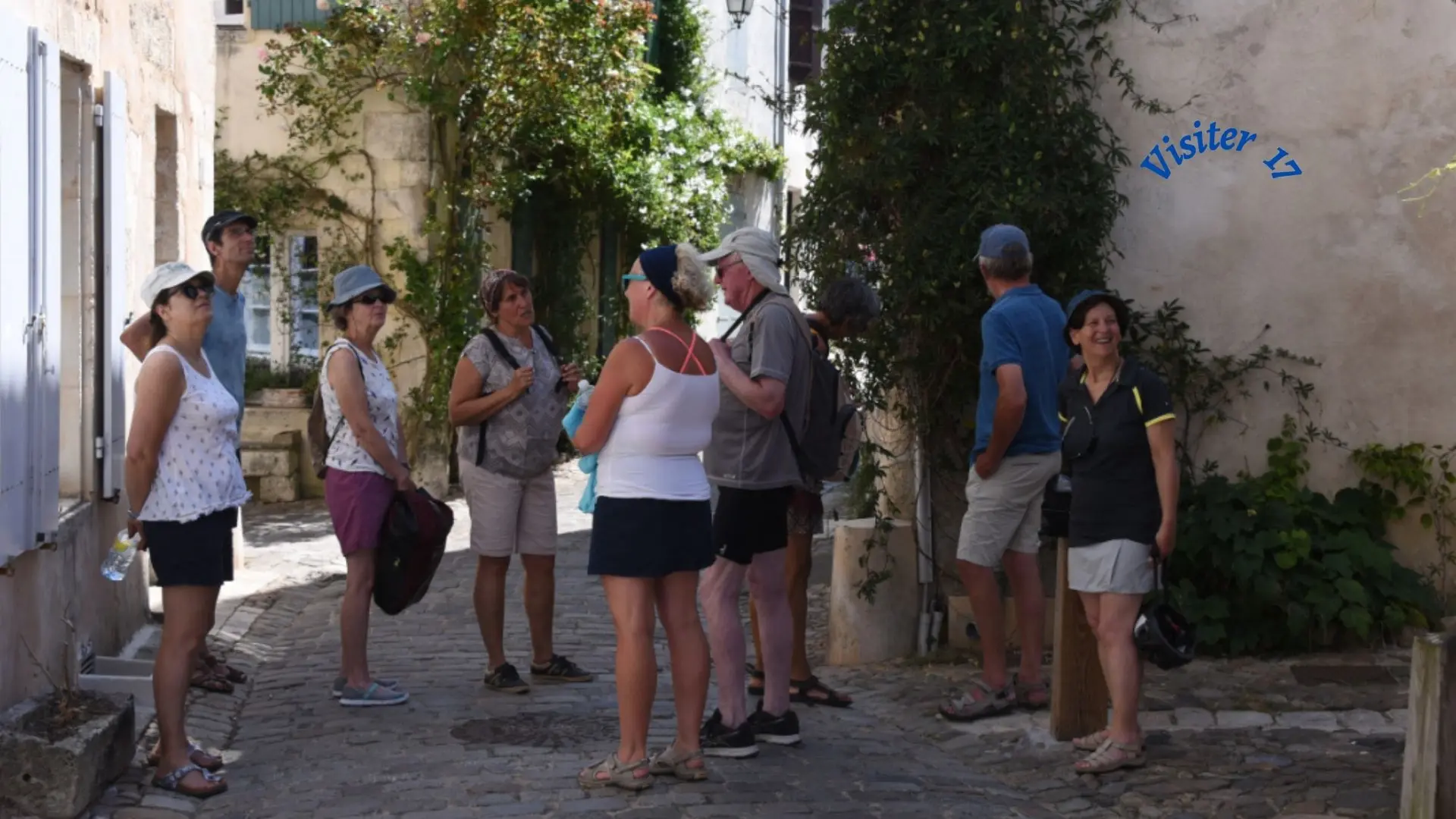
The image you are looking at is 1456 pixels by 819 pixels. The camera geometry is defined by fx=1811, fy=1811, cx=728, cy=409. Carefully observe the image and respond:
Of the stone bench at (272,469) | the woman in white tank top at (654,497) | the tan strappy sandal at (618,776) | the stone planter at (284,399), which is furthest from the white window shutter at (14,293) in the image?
the stone planter at (284,399)

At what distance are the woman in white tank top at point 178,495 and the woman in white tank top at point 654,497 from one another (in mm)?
1203

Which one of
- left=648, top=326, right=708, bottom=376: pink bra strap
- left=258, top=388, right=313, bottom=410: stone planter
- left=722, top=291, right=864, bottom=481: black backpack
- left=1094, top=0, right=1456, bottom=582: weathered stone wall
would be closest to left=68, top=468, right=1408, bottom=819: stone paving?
left=722, top=291, right=864, bottom=481: black backpack

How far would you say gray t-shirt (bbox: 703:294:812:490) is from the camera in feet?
20.5

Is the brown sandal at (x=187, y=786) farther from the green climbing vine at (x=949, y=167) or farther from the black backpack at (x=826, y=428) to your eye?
the green climbing vine at (x=949, y=167)

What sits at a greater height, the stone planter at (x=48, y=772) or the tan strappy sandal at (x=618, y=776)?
the stone planter at (x=48, y=772)

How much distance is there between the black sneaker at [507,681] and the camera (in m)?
7.24

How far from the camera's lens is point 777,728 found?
6.41 meters

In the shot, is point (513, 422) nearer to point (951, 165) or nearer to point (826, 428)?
point (826, 428)

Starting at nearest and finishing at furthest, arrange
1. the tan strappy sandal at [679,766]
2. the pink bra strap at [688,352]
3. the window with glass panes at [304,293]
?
the pink bra strap at [688,352], the tan strappy sandal at [679,766], the window with glass panes at [304,293]

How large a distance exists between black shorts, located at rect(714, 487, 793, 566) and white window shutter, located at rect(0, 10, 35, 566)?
2268 mm

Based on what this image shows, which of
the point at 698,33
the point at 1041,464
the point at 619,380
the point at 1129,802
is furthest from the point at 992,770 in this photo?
the point at 698,33

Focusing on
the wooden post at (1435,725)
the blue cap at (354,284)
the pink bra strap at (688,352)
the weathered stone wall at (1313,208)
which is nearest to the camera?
the wooden post at (1435,725)

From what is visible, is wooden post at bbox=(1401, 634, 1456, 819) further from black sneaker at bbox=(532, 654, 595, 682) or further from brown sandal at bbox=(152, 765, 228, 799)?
black sneaker at bbox=(532, 654, 595, 682)

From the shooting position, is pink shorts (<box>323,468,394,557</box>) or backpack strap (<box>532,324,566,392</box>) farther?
backpack strap (<box>532,324,566,392</box>)
